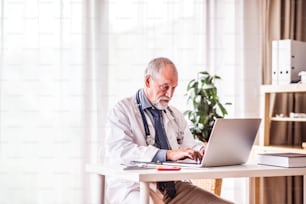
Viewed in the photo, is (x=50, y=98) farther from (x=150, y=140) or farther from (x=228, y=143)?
(x=228, y=143)

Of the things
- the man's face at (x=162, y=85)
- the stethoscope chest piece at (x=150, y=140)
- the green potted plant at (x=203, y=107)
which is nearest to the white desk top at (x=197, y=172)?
the stethoscope chest piece at (x=150, y=140)

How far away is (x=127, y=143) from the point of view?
277 centimetres

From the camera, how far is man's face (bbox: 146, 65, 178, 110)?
2.95 metres

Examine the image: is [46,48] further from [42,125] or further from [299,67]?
[299,67]

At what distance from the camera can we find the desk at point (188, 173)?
7.57ft

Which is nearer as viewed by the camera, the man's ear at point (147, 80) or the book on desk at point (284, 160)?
the book on desk at point (284, 160)

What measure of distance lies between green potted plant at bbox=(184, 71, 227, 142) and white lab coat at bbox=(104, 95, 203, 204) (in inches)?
39.4

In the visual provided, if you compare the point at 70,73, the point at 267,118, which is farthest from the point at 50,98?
the point at 267,118

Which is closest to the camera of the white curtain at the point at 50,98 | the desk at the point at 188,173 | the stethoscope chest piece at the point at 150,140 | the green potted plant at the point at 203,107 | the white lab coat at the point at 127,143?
the desk at the point at 188,173

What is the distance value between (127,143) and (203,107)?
142 cm

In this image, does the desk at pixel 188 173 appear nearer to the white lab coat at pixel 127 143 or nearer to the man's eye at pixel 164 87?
the white lab coat at pixel 127 143

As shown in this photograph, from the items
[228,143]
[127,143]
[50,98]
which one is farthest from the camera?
[50,98]

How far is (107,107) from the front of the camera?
13.6ft

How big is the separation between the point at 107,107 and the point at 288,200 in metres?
1.52
